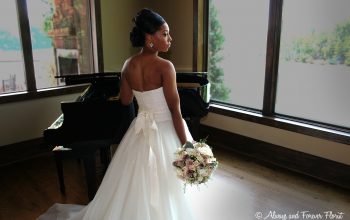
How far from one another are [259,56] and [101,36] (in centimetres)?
211

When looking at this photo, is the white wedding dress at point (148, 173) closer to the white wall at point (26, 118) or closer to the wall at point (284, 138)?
the wall at point (284, 138)

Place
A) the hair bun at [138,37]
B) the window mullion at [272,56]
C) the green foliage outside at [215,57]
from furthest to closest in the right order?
the green foliage outside at [215,57] < the window mullion at [272,56] < the hair bun at [138,37]

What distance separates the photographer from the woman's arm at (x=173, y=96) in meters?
1.89

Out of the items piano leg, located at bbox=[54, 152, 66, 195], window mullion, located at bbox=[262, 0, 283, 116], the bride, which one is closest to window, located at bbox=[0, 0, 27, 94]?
piano leg, located at bbox=[54, 152, 66, 195]

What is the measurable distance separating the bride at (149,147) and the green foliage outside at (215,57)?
2.25 m

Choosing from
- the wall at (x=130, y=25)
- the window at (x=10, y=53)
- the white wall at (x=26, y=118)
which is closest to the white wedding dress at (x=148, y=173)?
the white wall at (x=26, y=118)

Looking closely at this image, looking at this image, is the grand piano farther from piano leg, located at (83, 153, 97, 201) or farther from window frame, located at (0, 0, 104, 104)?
window frame, located at (0, 0, 104, 104)

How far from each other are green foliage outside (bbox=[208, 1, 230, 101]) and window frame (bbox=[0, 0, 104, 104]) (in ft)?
4.92

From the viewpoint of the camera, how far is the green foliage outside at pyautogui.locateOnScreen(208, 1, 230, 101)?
161 inches

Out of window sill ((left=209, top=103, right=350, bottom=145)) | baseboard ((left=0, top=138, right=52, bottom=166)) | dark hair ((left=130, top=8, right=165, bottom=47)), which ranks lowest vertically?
baseboard ((left=0, top=138, right=52, bottom=166))

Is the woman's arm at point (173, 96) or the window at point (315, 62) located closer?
the woman's arm at point (173, 96)

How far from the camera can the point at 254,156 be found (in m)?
3.77

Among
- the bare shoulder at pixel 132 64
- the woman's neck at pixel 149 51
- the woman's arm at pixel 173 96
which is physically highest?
the woman's neck at pixel 149 51

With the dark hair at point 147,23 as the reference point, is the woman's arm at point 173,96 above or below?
below
